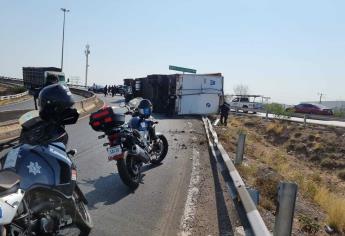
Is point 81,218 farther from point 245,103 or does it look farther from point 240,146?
point 245,103

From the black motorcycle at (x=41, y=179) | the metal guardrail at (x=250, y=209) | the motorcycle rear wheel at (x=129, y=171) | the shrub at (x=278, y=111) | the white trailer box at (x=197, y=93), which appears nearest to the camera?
the black motorcycle at (x=41, y=179)

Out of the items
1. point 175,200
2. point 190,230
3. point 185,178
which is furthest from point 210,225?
point 185,178

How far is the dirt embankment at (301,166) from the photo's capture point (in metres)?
7.81

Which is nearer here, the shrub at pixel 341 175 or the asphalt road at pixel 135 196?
the asphalt road at pixel 135 196

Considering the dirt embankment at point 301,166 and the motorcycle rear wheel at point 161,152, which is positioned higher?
the motorcycle rear wheel at point 161,152

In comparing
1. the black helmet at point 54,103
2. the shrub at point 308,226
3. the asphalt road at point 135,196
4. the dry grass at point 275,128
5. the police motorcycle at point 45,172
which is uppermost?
the black helmet at point 54,103

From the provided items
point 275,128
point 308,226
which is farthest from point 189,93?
point 308,226

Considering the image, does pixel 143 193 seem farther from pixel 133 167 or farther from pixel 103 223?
pixel 103 223

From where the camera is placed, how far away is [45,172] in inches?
162

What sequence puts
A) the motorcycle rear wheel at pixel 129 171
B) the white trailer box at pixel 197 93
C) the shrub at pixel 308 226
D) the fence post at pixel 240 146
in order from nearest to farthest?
the shrub at pixel 308 226, the motorcycle rear wheel at pixel 129 171, the fence post at pixel 240 146, the white trailer box at pixel 197 93

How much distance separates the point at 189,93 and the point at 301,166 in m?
11.7

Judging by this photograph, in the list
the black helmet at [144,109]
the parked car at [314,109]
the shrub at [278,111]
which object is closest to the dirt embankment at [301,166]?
the shrub at [278,111]

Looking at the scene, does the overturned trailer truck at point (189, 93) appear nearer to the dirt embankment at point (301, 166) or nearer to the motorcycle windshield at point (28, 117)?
the dirt embankment at point (301, 166)

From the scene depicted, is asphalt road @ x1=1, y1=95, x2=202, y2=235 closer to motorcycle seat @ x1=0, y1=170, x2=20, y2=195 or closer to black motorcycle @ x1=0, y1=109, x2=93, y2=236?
black motorcycle @ x1=0, y1=109, x2=93, y2=236
